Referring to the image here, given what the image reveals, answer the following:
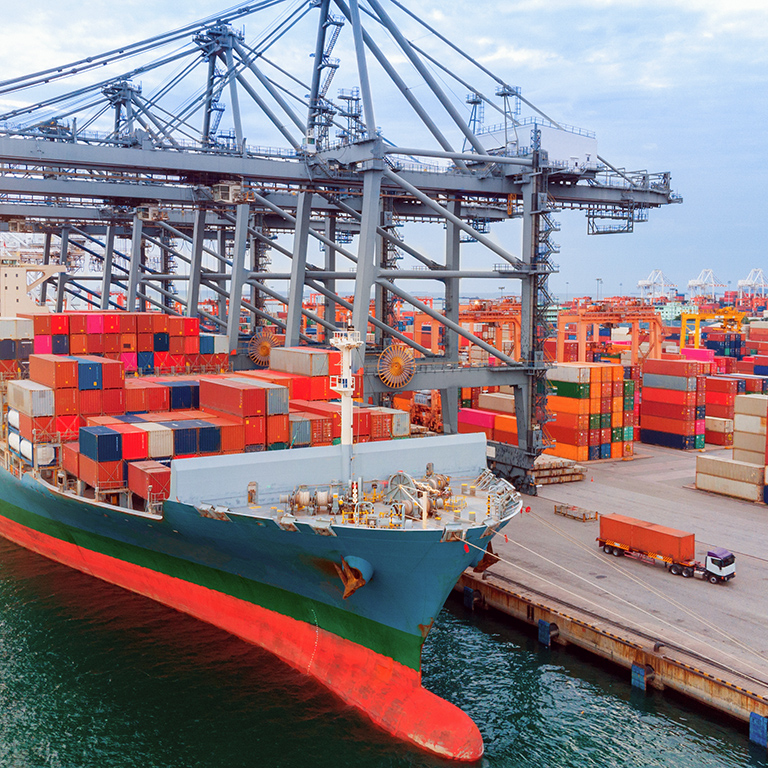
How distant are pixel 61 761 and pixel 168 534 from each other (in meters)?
7.25

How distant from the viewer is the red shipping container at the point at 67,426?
2967 centimetres

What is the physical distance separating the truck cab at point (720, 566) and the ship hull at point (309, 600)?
1155 centimetres

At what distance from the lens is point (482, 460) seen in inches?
1045

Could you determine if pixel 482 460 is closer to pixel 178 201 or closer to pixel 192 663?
pixel 192 663

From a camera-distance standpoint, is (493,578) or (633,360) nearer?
(493,578)

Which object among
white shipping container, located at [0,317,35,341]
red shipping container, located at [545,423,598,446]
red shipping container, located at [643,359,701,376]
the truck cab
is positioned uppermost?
white shipping container, located at [0,317,35,341]

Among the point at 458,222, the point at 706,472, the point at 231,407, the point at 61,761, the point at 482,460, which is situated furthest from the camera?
the point at 706,472

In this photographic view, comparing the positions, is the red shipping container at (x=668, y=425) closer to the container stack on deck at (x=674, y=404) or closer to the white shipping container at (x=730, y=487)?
the container stack on deck at (x=674, y=404)

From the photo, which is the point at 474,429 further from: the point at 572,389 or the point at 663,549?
the point at 663,549

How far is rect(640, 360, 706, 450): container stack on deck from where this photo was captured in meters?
52.8

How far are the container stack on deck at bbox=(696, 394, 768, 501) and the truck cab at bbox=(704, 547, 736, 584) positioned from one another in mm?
13612

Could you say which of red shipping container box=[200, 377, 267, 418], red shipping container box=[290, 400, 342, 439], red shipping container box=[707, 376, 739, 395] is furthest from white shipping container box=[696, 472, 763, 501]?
red shipping container box=[200, 377, 267, 418]

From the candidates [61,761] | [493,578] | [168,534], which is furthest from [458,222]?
[61,761]

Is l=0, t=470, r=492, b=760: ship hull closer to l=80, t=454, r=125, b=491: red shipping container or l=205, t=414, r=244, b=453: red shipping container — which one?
l=80, t=454, r=125, b=491: red shipping container
